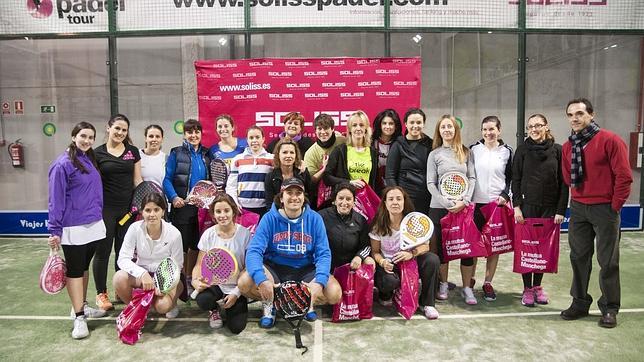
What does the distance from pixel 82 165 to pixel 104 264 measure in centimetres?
100

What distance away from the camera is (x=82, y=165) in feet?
10.7

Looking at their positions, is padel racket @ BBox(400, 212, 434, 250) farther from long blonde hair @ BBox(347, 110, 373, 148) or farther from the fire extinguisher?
the fire extinguisher

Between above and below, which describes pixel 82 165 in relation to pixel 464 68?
below

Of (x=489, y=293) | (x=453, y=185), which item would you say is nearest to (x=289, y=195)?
(x=453, y=185)

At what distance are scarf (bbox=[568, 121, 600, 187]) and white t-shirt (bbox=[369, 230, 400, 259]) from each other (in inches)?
53.7

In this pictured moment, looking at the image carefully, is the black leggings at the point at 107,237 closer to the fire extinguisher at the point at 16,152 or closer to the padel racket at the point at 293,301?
the padel racket at the point at 293,301

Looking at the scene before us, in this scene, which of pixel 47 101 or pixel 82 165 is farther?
pixel 47 101

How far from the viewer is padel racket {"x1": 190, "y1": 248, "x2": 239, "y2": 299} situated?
329cm

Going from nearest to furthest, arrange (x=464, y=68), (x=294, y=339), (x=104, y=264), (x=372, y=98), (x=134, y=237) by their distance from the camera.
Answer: (x=294, y=339), (x=134, y=237), (x=104, y=264), (x=372, y=98), (x=464, y=68)

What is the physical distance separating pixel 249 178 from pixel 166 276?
3.49ft

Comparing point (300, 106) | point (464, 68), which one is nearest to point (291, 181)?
point (300, 106)

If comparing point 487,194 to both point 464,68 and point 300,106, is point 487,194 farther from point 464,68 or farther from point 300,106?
point 464,68

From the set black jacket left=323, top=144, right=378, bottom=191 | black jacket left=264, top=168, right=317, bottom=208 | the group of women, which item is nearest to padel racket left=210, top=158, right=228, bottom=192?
the group of women

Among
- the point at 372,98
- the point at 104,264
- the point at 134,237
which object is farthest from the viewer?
the point at 372,98
